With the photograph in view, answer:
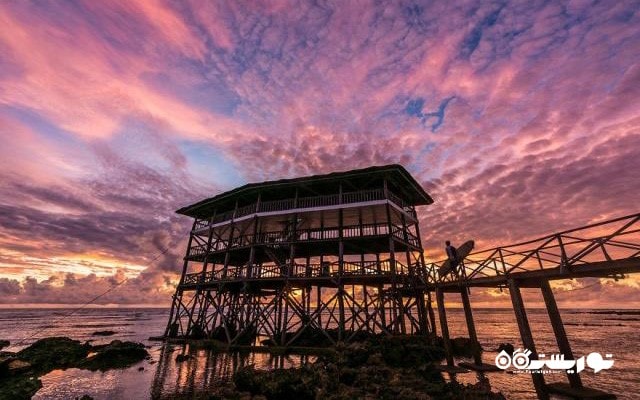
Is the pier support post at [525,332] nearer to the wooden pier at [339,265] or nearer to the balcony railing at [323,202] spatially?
the wooden pier at [339,265]

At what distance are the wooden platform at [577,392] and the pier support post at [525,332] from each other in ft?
4.07

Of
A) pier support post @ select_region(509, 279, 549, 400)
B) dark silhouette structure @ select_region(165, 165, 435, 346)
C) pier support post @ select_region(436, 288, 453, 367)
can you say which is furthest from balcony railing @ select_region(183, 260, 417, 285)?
pier support post @ select_region(509, 279, 549, 400)

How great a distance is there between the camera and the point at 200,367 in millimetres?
17219

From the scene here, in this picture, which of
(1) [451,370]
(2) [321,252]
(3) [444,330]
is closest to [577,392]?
(1) [451,370]

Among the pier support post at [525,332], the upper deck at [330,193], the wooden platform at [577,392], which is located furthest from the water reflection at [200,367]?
the wooden platform at [577,392]

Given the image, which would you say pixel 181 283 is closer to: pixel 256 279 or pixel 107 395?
pixel 256 279

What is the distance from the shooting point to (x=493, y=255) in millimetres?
13312

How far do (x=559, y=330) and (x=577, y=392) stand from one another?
8.24 ft

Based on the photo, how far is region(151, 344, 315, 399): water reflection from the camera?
13.2m

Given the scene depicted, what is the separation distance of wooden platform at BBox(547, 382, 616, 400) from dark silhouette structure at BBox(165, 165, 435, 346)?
7.63 meters

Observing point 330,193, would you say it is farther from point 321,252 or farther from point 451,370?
point 451,370

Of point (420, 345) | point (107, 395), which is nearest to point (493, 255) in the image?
point (420, 345)

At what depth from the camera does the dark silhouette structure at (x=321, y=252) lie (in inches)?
781

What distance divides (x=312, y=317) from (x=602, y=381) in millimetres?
16702
